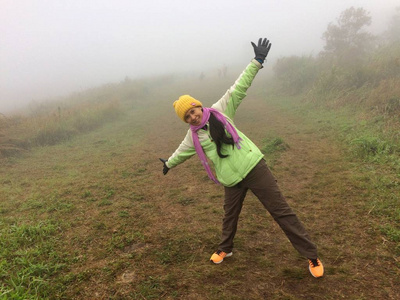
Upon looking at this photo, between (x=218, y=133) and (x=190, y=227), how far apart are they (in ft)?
6.91

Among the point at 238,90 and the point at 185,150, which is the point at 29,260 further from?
the point at 238,90

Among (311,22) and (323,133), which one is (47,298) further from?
(311,22)

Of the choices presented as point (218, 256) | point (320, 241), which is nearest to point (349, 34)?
point (320, 241)

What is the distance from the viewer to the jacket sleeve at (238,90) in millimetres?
2871

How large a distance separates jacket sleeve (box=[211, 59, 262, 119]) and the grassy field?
200cm

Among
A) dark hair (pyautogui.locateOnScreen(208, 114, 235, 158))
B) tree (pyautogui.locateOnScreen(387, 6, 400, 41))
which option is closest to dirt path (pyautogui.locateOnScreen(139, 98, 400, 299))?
dark hair (pyautogui.locateOnScreen(208, 114, 235, 158))

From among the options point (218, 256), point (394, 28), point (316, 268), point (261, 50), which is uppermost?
point (394, 28)

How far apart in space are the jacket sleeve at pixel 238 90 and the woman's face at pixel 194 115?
0.27 meters

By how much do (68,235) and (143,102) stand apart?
17.1 m

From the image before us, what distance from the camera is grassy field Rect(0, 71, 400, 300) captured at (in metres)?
2.80

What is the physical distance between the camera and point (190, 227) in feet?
13.6

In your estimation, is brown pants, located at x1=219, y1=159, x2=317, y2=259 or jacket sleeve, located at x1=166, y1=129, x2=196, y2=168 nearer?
brown pants, located at x1=219, y1=159, x2=317, y2=259

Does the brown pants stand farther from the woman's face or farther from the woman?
the woman's face

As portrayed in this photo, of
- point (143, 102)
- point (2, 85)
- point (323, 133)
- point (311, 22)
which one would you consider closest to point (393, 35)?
point (323, 133)
